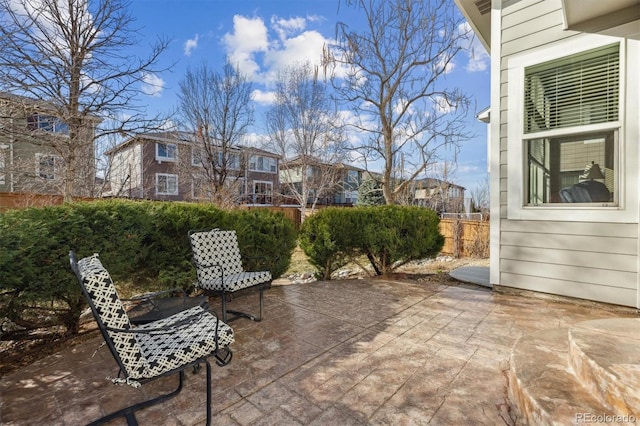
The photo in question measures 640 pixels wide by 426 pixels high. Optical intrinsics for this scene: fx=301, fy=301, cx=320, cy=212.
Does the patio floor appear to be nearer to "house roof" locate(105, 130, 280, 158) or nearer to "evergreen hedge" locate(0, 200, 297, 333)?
"evergreen hedge" locate(0, 200, 297, 333)

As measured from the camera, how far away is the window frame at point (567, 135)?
3301 mm

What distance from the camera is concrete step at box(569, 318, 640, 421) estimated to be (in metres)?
1.49

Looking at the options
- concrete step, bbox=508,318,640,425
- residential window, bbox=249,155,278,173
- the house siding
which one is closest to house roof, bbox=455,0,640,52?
the house siding

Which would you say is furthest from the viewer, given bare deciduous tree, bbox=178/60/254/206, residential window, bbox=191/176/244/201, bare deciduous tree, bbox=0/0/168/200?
residential window, bbox=191/176/244/201

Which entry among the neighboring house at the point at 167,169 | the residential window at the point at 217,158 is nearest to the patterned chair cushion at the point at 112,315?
the neighboring house at the point at 167,169

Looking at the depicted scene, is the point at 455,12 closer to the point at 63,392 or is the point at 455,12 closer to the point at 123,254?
the point at 123,254

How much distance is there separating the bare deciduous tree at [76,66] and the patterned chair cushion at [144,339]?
14.0 ft

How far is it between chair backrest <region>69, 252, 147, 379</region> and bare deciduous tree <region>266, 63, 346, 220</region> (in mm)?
13428

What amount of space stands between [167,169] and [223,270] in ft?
55.9

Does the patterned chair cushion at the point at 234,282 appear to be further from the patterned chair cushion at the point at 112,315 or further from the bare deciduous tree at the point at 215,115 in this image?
the bare deciduous tree at the point at 215,115

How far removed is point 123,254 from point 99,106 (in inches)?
138

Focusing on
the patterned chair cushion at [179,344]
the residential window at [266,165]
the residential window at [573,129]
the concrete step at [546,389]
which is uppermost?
the residential window at [266,165]

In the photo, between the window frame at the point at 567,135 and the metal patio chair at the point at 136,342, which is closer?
the metal patio chair at the point at 136,342

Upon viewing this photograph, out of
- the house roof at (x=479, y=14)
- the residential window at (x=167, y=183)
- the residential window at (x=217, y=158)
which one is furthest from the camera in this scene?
the residential window at (x=167, y=183)
